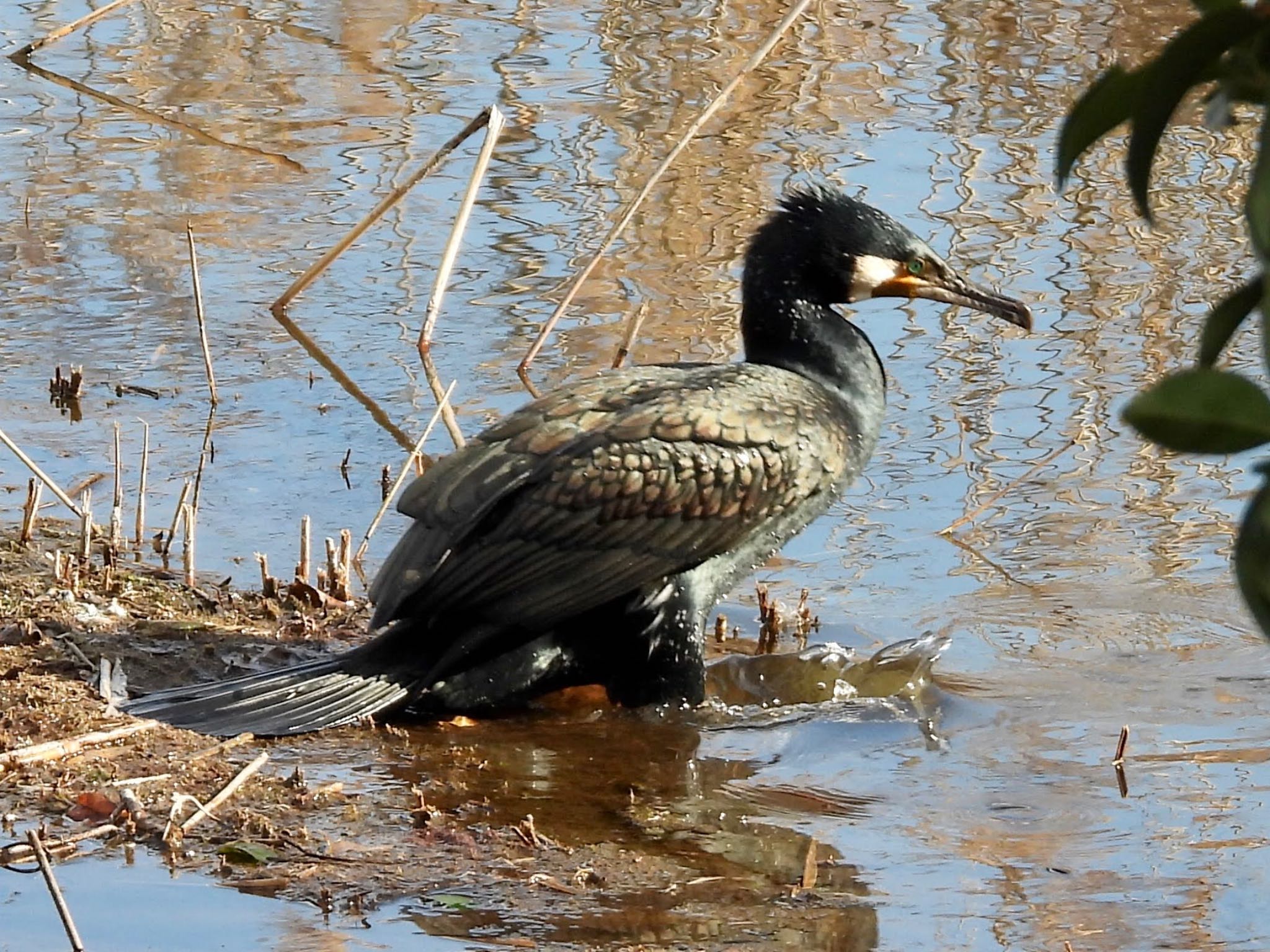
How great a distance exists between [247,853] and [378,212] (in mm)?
2844

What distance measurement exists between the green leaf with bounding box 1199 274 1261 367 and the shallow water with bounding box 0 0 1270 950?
7.17 ft

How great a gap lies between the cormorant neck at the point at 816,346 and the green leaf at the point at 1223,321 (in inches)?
134

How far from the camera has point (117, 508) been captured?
195 inches

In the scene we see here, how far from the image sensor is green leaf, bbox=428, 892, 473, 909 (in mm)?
3285

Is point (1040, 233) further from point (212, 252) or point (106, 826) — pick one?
point (106, 826)

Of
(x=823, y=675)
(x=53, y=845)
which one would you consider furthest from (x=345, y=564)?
(x=53, y=845)

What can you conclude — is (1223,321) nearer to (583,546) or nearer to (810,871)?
(810,871)

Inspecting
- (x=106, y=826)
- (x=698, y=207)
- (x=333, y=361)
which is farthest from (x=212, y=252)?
(x=106, y=826)

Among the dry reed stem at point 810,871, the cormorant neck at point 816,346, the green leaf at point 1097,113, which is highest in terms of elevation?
the green leaf at point 1097,113

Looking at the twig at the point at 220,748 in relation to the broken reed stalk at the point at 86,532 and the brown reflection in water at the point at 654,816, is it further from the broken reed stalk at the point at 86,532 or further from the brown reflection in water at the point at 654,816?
the broken reed stalk at the point at 86,532

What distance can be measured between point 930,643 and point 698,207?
364 centimetres

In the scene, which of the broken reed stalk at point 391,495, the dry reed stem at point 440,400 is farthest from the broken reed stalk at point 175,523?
the dry reed stem at point 440,400

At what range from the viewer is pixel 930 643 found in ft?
15.7

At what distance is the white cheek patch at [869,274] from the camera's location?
4.77m
